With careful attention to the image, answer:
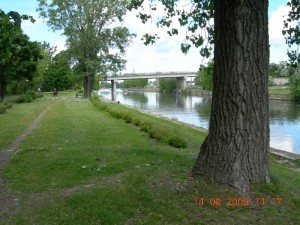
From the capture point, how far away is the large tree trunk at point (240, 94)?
563cm

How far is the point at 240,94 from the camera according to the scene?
5.66 metres

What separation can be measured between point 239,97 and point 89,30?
160ft

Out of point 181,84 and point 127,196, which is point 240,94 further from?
point 181,84

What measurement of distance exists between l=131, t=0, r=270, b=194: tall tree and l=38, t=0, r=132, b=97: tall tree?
155 ft

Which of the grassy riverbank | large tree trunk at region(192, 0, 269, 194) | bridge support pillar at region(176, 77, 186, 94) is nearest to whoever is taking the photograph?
the grassy riverbank

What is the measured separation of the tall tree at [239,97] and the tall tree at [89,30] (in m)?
47.3

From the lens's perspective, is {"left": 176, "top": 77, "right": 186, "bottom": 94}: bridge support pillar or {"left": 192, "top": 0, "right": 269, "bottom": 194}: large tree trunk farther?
{"left": 176, "top": 77, "right": 186, "bottom": 94}: bridge support pillar

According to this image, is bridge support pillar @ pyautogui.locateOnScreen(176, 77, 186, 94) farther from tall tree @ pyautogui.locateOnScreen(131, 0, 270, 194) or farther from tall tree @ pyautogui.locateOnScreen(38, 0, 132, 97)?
tall tree @ pyautogui.locateOnScreen(131, 0, 270, 194)

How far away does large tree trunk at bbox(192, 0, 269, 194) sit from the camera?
5.63 meters

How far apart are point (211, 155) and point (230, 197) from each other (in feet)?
2.56
